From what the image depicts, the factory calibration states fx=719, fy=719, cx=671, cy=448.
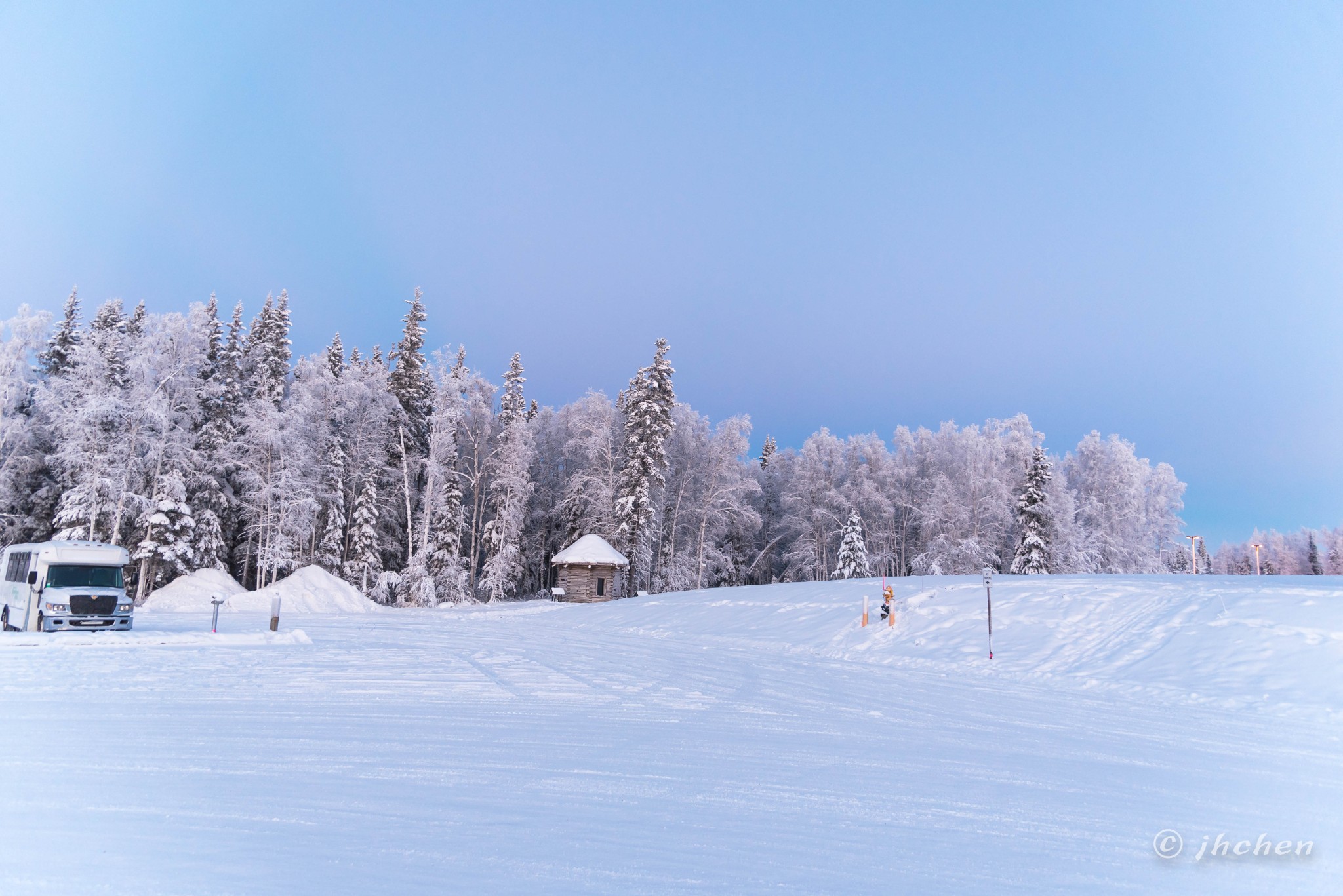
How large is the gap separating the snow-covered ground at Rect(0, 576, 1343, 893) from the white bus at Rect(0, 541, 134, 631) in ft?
5.92

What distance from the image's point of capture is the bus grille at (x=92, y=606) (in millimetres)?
19406

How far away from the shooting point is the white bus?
1931 centimetres

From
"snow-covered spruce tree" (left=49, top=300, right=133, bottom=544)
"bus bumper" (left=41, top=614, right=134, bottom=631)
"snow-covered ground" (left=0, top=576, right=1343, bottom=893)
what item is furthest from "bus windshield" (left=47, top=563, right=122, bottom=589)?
"snow-covered spruce tree" (left=49, top=300, right=133, bottom=544)

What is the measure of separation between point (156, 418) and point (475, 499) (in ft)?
61.8

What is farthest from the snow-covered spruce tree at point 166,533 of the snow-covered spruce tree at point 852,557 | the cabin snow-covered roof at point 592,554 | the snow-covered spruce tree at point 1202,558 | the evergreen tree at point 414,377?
the snow-covered spruce tree at point 1202,558

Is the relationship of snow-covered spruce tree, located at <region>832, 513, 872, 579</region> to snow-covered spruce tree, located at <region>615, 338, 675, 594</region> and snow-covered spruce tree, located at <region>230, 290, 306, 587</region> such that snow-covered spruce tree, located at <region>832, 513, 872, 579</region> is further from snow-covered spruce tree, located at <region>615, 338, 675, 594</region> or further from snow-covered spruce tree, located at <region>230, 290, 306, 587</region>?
snow-covered spruce tree, located at <region>230, 290, 306, 587</region>

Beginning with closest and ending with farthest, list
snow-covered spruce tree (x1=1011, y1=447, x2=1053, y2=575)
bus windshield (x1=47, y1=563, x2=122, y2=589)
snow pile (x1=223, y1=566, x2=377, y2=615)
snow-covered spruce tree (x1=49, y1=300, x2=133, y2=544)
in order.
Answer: bus windshield (x1=47, y1=563, x2=122, y2=589), snow pile (x1=223, y1=566, x2=377, y2=615), snow-covered spruce tree (x1=49, y1=300, x2=133, y2=544), snow-covered spruce tree (x1=1011, y1=447, x2=1053, y2=575)

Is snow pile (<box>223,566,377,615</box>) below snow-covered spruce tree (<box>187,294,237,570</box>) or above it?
below

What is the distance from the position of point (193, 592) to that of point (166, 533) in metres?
4.14

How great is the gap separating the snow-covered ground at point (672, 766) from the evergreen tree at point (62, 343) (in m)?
29.9

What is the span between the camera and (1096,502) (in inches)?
1986

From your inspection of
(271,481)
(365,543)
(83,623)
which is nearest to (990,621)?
(83,623)

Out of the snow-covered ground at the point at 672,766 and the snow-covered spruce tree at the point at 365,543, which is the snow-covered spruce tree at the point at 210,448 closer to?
the snow-covered spruce tree at the point at 365,543

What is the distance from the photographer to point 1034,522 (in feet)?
150
